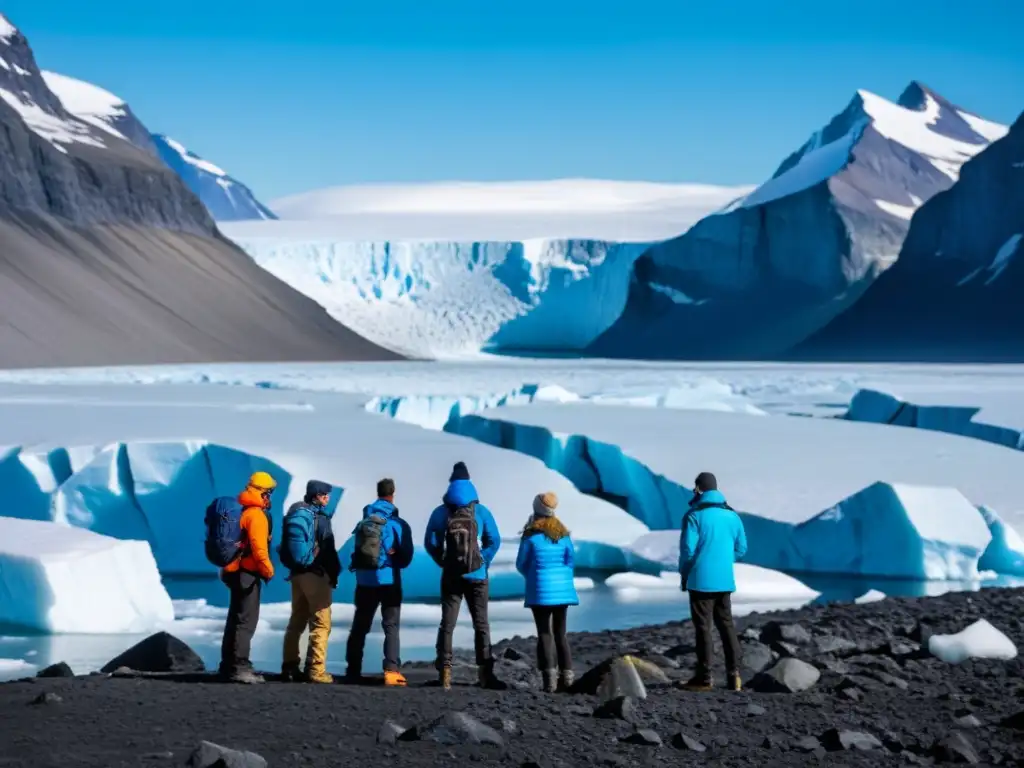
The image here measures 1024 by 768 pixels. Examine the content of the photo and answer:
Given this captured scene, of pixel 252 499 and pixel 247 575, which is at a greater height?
pixel 252 499

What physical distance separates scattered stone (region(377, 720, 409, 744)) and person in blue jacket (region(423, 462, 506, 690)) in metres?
0.88

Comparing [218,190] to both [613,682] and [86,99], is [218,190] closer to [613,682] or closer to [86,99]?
[86,99]

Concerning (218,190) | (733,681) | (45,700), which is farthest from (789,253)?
(218,190)

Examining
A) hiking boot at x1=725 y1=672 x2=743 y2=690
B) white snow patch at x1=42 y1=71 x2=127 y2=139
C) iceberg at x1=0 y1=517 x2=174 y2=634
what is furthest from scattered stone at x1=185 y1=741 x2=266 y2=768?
white snow patch at x1=42 y1=71 x2=127 y2=139

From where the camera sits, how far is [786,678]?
647cm

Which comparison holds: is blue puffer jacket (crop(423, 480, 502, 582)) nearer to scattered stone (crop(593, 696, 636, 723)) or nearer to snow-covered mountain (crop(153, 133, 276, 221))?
scattered stone (crop(593, 696, 636, 723))

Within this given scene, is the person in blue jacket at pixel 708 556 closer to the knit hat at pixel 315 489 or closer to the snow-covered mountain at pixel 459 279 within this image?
the knit hat at pixel 315 489

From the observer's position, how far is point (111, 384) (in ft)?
98.9

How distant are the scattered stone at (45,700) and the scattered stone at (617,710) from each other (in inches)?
74.4

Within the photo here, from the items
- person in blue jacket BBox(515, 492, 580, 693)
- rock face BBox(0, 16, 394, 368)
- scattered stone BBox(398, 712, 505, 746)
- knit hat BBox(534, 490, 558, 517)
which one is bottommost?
scattered stone BBox(398, 712, 505, 746)

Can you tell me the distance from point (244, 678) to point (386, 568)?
702mm

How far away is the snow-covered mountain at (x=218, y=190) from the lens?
17138 centimetres

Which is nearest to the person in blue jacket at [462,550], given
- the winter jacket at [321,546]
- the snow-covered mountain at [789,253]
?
the winter jacket at [321,546]

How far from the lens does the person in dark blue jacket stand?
6.09 metres
